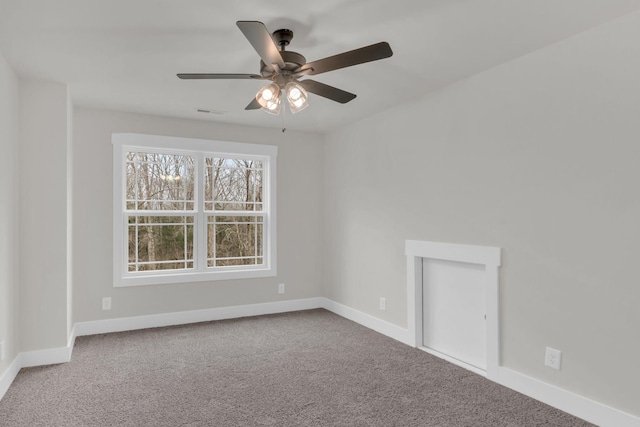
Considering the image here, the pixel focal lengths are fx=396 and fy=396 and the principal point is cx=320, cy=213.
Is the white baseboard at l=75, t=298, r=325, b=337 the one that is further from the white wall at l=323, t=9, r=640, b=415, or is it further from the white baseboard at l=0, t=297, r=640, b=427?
the white wall at l=323, t=9, r=640, b=415

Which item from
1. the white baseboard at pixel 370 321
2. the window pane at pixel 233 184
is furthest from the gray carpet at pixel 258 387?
the window pane at pixel 233 184

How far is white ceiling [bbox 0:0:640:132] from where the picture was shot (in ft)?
7.11

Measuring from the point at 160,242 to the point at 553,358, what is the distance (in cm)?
398

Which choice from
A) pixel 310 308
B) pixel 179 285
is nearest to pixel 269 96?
pixel 179 285

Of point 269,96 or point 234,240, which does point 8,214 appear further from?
point 234,240

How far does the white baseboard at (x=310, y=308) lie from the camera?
244 cm

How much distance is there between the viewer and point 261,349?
3740 millimetres

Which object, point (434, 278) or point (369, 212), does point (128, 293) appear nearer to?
point (369, 212)

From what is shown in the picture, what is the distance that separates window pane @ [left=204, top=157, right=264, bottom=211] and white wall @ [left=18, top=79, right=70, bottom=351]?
1659mm

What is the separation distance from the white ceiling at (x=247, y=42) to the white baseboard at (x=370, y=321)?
2350 mm

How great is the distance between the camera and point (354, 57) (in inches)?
84.2

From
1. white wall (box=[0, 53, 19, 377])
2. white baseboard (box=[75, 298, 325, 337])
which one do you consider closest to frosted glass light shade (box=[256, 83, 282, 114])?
white wall (box=[0, 53, 19, 377])

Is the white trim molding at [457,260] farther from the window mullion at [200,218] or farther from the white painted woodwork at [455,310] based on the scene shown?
the window mullion at [200,218]

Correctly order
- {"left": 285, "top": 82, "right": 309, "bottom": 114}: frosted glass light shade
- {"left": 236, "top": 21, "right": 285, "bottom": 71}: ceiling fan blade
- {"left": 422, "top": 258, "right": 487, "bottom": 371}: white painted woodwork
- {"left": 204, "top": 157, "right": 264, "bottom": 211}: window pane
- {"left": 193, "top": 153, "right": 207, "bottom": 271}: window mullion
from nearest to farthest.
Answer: {"left": 236, "top": 21, "right": 285, "bottom": 71}: ceiling fan blade → {"left": 285, "top": 82, "right": 309, "bottom": 114}: frosted glass light shade → {"left": 422, "top": 258, "right": 487, "bottom": 371}: white painted woodwork → {"left": 193, "top": 153, "right": 207, "bottom": 271}: window mullion → {"left": 204, "top": 157, "right": 264, "bottom": 211}: window pane
